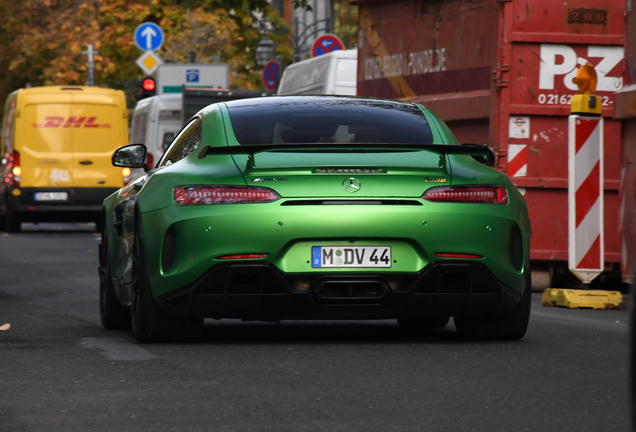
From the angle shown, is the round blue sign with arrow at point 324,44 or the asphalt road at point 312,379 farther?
the round blue sign with arrow at point 324,44

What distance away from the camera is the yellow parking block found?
10383 millimetres

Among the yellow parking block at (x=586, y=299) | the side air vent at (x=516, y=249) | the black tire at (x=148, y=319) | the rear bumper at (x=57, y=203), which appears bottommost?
the rear bumper at (x=57, y=203)

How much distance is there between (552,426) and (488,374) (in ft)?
4.15

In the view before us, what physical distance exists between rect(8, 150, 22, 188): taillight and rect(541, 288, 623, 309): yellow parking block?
13.9 metres

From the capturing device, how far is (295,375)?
6.16 m

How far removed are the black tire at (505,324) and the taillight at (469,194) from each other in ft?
1.59

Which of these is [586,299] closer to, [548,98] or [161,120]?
[548,98]

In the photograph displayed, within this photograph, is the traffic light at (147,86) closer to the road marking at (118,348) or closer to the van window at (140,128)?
the van window at (140,128)

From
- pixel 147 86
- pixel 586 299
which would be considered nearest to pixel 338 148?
pixel 586 299

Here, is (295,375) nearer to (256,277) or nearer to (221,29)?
(256,277)

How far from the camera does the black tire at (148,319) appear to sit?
7.18 m

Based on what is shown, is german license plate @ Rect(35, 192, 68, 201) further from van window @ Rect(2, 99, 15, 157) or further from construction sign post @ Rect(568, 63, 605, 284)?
construction sign post @ Rect(568, 63, 605, 284)

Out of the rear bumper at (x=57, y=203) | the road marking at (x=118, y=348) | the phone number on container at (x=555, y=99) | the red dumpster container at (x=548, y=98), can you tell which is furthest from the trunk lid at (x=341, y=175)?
the rear bumper at (x=57, y=203)

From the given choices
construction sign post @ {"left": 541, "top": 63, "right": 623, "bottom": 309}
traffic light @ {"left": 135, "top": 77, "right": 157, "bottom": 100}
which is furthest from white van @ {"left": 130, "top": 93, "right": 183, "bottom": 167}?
construction sign post @ {"left": 541, "top": 63, "right": 623, "bottom": 309}
